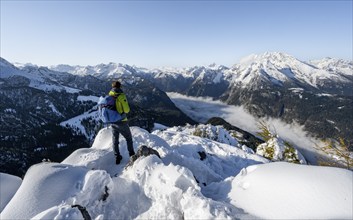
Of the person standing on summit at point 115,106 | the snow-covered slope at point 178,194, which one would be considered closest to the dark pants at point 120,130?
the person standing on summit at point 115,106

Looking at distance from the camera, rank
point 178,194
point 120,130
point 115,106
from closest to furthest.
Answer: point 178,194, point 115,106, point 120,130

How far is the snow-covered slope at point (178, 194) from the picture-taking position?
7.45m

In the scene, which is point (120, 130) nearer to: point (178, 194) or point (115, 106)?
point (115, 106)

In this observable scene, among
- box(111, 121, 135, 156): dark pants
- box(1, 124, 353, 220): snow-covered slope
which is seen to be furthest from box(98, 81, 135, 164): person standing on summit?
box(1, 124, 353, 220): snow-covered slope

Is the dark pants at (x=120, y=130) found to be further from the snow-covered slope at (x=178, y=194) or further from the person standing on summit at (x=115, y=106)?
the snow-covered slope at (x=178, y=194)

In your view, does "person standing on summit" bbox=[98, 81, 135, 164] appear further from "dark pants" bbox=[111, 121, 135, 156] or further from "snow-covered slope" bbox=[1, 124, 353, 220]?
"snow-covered slope" bbox=[1, 124, 353, 220]

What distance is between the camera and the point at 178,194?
8820 mm

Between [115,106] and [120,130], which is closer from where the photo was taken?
[115,106]

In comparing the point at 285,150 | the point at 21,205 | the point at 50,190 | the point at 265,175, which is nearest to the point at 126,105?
the point at 50,190

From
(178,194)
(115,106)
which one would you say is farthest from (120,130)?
(178,194)

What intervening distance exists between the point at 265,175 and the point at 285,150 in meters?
19.3

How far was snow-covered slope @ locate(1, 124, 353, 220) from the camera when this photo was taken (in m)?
7.45

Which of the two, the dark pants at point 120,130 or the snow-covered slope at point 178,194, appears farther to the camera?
the dark pants at point 120,130

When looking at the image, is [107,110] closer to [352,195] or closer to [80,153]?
[80,153]
